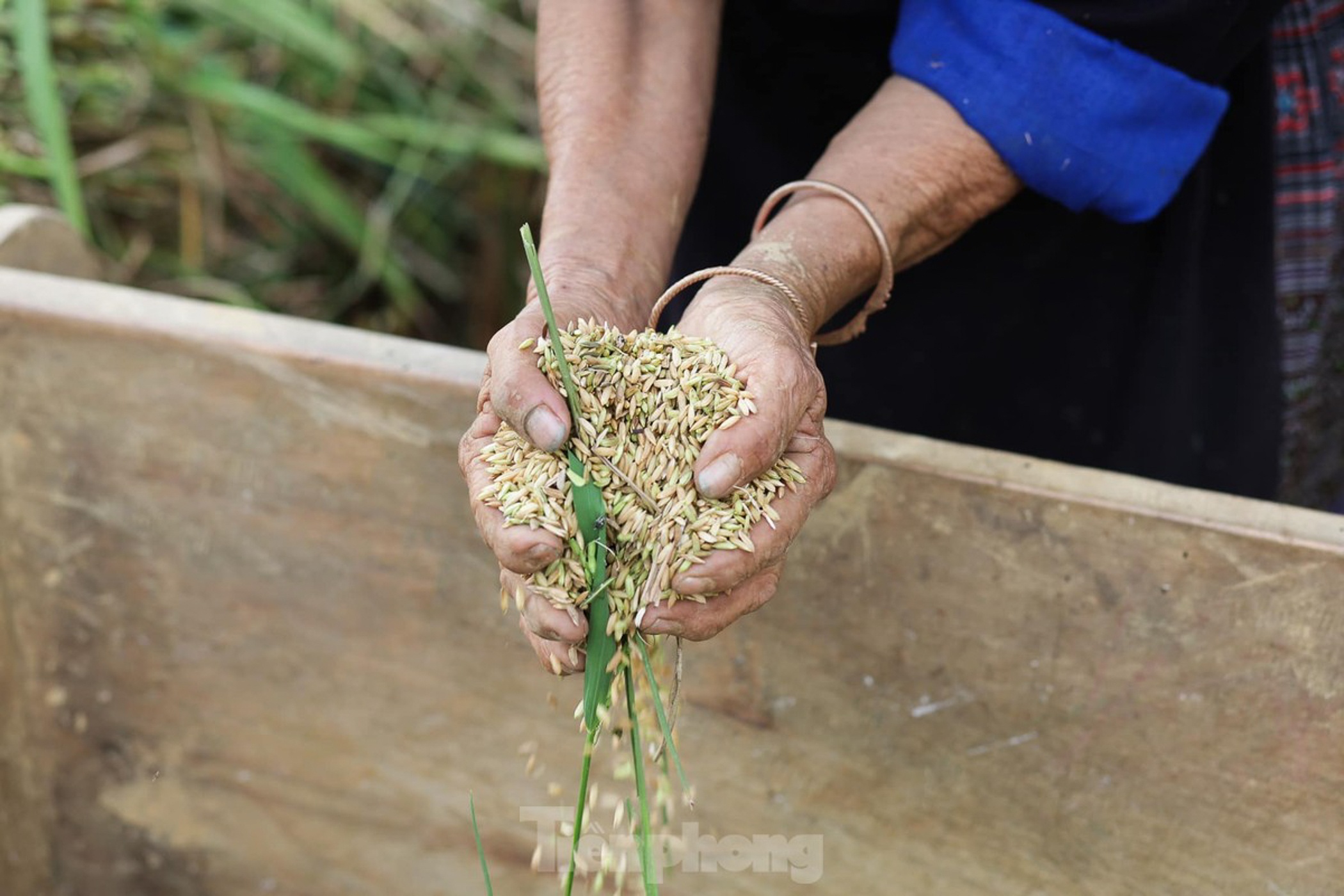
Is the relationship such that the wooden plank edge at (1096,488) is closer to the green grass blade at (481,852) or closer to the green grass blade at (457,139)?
the green grass blade at (481,852)

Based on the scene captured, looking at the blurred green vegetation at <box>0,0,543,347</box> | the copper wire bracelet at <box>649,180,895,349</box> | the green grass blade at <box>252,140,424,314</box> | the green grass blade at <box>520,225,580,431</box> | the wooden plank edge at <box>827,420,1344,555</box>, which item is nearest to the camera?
the green grass blade at <box>520,225,580,431</box>

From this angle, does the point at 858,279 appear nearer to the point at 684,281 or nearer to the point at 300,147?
the point at 684,281

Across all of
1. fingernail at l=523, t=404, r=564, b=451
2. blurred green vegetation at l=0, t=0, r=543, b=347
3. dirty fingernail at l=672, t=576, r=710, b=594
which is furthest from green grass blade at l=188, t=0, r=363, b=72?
dirty fingernail at l=672, t=576, r=710, b=594

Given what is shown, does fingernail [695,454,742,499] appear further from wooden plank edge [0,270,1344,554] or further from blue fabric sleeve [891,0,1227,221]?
blue fabric sleeve [891,0,1227,221]

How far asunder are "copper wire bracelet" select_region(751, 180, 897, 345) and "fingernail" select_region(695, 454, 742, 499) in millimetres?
300

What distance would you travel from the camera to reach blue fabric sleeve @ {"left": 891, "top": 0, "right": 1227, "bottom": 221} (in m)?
1.09

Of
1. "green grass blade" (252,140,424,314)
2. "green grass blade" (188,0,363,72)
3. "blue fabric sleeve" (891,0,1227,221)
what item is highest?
"blue fabric sleeve" (891,0,1227,221)

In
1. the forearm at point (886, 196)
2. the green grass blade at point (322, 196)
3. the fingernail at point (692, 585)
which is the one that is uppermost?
the forearm at point (886, 196)

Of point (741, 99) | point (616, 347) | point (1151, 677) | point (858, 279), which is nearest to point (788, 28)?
point (741, 99)

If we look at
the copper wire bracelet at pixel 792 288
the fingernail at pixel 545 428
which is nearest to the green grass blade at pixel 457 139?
the copper wire bracelet at pixel 792 288

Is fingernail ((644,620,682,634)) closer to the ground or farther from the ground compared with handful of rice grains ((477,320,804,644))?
closer to the ground

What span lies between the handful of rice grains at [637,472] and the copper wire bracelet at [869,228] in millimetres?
233

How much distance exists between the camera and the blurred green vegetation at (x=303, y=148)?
230 centimetres

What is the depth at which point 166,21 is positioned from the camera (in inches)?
95.8
